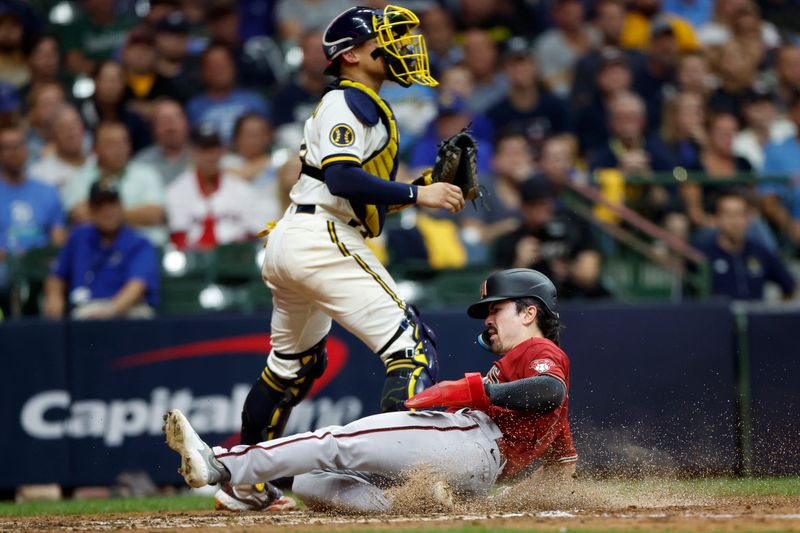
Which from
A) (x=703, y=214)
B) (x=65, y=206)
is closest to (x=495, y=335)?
(x=703, y=214)

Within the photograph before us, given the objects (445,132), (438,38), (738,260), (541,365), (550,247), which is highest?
(438,38)

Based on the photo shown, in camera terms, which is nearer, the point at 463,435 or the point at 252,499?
the point at 463,435

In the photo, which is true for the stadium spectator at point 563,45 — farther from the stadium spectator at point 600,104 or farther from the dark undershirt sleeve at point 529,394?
the dark undershirt sleeve at point 529,394

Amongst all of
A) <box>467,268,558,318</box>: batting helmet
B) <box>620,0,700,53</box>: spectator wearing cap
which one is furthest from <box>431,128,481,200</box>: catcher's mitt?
<box>620,0,700,53</box>: spectator wearing cap

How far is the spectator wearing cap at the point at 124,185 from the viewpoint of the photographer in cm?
986

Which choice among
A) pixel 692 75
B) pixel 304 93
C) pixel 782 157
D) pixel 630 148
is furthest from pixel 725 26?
pixel 304 93

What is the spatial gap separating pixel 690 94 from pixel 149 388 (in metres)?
5.80

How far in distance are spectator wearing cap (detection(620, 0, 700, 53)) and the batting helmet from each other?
7.53 m

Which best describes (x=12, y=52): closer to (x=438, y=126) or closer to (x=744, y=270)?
(x=438, y=126)

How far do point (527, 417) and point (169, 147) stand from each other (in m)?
6.03

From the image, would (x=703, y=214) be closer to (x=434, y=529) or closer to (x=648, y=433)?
(x=648, y=433)

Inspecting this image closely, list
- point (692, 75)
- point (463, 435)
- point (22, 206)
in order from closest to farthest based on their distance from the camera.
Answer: point (463, 435)
point (22, 206)
point (692, 75)

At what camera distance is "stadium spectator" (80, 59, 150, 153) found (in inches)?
427

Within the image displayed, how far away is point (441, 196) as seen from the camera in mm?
5699
